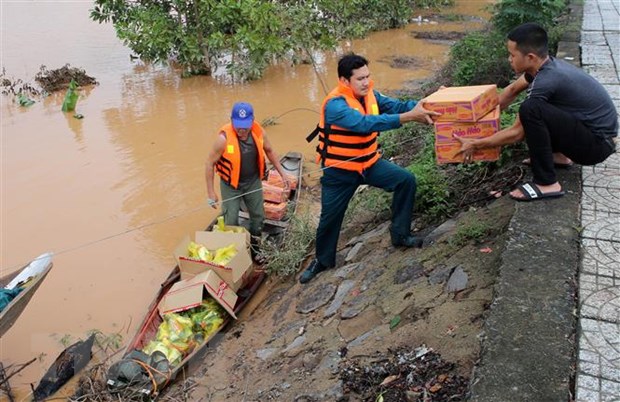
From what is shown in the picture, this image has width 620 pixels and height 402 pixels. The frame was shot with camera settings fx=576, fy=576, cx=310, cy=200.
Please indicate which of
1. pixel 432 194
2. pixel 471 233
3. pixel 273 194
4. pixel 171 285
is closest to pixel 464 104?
pixel 471 233

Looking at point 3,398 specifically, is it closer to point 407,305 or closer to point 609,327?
point 407,305

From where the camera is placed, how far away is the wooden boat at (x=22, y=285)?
454 cm

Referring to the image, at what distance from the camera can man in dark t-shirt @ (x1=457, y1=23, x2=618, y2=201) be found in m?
3.87

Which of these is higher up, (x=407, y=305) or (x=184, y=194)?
(x=407, y=305)

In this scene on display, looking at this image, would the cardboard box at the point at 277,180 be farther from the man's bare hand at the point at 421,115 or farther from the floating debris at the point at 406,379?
the floating debris at the point at 406,379

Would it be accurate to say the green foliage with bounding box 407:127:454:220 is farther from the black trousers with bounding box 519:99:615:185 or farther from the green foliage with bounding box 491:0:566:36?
the green foliage with bounding box 491:0:566:36

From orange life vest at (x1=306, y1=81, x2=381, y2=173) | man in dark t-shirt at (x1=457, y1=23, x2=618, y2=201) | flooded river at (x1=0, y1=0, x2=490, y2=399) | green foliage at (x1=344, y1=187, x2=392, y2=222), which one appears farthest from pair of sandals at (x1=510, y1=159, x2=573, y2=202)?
flooded river at (x1=0, y1=0, x2=490, y2=399)

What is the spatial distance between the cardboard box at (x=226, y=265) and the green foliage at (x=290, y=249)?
228 millimetres

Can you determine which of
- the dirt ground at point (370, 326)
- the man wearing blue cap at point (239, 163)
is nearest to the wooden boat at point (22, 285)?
the dirt ground at point (370, 326)

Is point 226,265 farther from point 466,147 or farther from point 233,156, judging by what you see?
point 466,147

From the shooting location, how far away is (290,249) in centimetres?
595

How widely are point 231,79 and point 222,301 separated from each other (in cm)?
930

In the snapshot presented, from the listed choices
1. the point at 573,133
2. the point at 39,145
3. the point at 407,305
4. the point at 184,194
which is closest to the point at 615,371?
the point at 407,305

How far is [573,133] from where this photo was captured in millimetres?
3945
